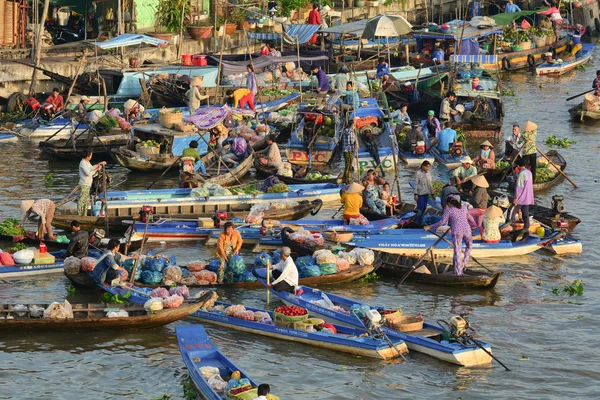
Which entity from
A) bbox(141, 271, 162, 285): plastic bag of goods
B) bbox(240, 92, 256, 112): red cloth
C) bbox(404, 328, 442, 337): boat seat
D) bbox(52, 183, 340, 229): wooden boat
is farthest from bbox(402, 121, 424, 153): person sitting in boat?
bbox(404, 328, 442, 337): boat seat

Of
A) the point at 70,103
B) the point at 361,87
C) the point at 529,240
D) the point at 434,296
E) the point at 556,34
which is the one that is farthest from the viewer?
the point at 556,34

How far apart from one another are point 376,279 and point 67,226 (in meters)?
6.64

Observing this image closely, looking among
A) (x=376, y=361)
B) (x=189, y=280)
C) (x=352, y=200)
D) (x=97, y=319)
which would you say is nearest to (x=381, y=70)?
(x=352, y=200)

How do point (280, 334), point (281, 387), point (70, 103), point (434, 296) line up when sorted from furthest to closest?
point (70, 103) < point (434, 296) < point (280, 334) < point (281, 387)

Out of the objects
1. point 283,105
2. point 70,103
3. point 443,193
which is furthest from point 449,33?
point 443,193

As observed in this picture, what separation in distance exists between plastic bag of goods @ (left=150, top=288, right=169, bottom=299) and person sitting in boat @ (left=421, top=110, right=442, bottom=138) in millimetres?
13657

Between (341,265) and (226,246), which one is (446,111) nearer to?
(341,265)

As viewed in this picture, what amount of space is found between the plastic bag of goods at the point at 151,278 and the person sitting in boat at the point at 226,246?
1.14m

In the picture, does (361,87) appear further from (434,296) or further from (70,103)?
(434,296)

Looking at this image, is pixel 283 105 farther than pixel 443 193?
Yes

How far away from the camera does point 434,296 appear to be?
19.6 meters

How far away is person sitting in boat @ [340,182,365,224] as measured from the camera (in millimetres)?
21797

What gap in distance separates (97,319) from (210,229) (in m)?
5.36

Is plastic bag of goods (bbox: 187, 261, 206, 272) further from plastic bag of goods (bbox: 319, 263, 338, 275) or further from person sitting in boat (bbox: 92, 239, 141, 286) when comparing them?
plastic bag of goods (bbox: 319, 263, 338, 275)
